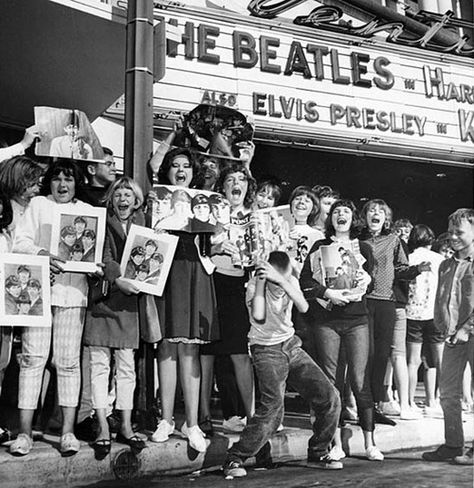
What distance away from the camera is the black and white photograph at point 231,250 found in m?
2.41

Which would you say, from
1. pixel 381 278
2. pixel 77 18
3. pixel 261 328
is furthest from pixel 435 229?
pixel 77 18

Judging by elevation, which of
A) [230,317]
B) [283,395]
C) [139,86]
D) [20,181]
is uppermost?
[139,86]

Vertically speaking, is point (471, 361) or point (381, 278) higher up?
point (381, 278)

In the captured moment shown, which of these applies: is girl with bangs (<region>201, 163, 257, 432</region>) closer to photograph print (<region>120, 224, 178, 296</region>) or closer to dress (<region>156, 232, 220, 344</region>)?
dress (<region>156, 232, 220, 344</region>)

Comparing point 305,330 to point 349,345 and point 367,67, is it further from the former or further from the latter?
point 367,67

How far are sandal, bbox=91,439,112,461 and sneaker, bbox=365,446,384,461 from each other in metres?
1.12

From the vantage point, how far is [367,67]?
3.47 meters

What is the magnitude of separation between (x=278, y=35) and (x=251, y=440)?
1991 millimetres

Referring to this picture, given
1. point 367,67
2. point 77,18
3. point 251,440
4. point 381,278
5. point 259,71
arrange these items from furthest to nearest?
point 367,67 < point 259,71 < point 381,278 < point 77,18 < point 251,440

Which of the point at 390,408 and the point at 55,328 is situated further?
the point at 390,408

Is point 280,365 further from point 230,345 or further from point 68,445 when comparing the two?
point 68,445

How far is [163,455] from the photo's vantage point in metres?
2.45

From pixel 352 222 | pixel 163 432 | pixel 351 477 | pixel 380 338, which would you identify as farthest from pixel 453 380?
pixel 163 432

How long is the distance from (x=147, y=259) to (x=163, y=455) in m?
0.74
